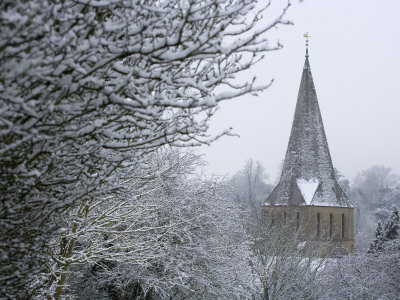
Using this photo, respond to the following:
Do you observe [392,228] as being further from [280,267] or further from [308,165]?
[280,267]

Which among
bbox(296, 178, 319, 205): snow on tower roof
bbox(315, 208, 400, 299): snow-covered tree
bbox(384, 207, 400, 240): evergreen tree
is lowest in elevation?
bbox(315, 208, 400, 299): snow-covered tree

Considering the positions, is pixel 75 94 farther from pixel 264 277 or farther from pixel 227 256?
pixel 264 277

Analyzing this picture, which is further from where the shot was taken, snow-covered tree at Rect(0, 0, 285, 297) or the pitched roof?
the pitched roof

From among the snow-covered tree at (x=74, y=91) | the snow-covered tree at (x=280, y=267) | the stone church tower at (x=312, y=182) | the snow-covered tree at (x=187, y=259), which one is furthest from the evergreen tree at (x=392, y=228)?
the snow-covered tree at (x=74, y=91)

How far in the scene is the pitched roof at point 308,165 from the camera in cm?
3231

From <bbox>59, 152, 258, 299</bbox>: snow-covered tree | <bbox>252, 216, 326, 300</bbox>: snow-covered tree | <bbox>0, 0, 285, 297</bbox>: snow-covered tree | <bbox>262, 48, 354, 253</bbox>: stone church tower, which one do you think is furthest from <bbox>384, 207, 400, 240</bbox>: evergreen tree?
<bbox>0, 0, 285, 297</bbox>: snow-covered tree

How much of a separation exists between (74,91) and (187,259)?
37.4ft

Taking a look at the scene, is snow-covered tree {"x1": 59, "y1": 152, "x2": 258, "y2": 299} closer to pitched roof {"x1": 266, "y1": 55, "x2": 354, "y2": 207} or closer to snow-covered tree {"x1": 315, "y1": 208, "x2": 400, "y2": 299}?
snow-covered tree {"x1": 315, "y1": 208, "x2": 400, "y2": 299}

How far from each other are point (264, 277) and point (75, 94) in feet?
44.3

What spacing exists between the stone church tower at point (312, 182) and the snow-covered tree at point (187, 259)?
53.6 feet

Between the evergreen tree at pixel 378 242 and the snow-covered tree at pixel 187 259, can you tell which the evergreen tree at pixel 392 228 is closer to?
the evergreen tree at pixel 378 242

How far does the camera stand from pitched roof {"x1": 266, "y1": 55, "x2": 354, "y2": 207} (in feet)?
106

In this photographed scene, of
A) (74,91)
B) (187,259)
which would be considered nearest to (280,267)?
(187,259)

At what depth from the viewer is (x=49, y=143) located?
3.43m
